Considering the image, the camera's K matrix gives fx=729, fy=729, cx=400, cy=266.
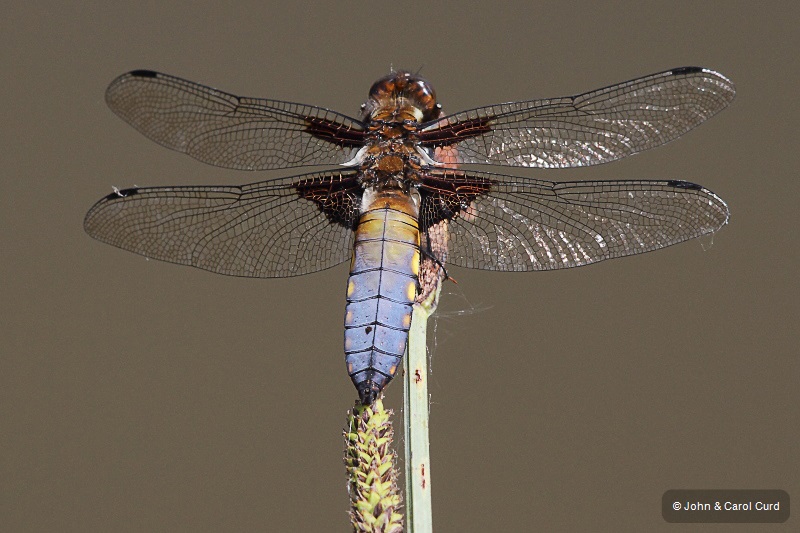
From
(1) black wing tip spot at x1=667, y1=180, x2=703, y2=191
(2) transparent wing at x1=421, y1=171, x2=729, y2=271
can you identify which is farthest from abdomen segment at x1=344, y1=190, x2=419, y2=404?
(1) black wing tip spot at x1=667, y1=180, x2=703, y2=191

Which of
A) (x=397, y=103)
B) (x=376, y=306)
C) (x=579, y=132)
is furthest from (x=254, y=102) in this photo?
(x=579, y=132)

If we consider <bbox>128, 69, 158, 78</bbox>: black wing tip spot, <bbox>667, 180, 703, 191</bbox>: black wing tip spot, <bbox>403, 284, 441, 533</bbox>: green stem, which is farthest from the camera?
<bbox>128, 69, 158, 78</bbox>: black wing tip spot

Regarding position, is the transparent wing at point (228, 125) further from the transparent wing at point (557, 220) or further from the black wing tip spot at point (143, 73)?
the transparent wing at point (557, 220)

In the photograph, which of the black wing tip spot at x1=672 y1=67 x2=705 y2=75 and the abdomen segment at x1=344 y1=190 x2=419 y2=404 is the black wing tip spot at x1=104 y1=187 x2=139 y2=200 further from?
the black wing tip spot at x1=672 y1=67 x2=705 y2=75

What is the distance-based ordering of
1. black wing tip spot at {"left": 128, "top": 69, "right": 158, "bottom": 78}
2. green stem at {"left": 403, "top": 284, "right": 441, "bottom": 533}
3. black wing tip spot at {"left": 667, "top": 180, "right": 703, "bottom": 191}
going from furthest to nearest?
black wing tip spot at {"left": 128, "top": 69, "right": 158, "bottom": 78} < black wing tip spot at {"left": 667, "top": 180, "right": 703, "bottom": 191} < green stem at {"left": 403, "top": 284, "right": 441, "bottom": 533}

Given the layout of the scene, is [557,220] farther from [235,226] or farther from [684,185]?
[235,226]

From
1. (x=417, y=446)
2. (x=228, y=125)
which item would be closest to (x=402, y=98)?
(x=228, y=125)

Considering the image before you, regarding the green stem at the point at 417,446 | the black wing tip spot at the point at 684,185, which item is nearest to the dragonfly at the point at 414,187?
the black wing tip spot at the point at 684,185
